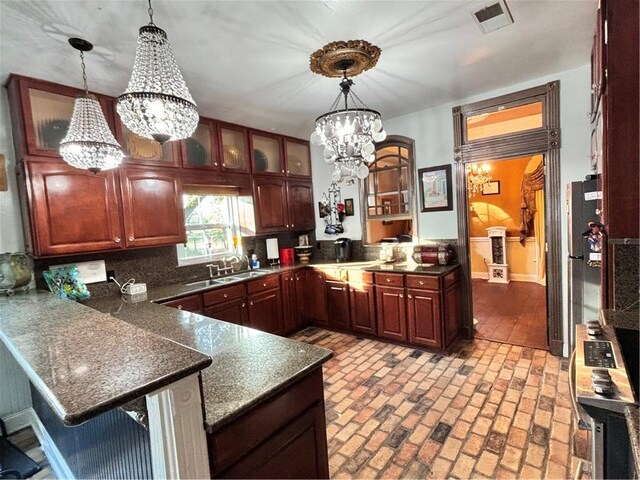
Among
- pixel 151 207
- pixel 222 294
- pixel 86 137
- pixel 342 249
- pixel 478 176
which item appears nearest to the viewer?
pixel 86 137

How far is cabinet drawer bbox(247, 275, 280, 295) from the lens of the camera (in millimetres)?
3462

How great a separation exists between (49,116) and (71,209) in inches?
27.8

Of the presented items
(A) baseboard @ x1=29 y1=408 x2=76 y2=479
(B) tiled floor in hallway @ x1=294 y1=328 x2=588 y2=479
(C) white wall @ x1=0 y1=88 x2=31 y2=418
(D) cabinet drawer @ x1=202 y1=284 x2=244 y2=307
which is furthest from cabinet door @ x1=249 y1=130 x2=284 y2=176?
(A) baseboard @ x1=29 y1=408 x2=76 y2=479

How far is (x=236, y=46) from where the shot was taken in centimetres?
210

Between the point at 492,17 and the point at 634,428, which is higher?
the point at 492,17

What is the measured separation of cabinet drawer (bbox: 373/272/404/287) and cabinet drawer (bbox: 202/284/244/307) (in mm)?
1473

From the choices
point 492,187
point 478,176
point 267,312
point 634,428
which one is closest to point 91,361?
point 634,428

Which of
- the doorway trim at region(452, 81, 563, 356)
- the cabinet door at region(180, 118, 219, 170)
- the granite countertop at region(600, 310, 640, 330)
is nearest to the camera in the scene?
the granite countertop at region(600, 310, 640, 330)

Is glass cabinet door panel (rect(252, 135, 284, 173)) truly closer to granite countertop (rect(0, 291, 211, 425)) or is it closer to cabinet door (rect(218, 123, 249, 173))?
cabinet door (rect(218, 123, 249, 173))

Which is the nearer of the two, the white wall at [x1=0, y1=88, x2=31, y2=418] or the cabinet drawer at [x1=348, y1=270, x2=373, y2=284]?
the white wall at [x1=0, y1=88, x2=31, y2=418]

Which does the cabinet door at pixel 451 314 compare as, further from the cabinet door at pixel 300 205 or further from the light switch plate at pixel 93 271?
the light switch plate at pixel 93 271

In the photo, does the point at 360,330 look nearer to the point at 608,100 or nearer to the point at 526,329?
the point at 526,329

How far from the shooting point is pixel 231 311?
10.6 ft

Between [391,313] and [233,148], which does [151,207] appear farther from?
[391,313]
